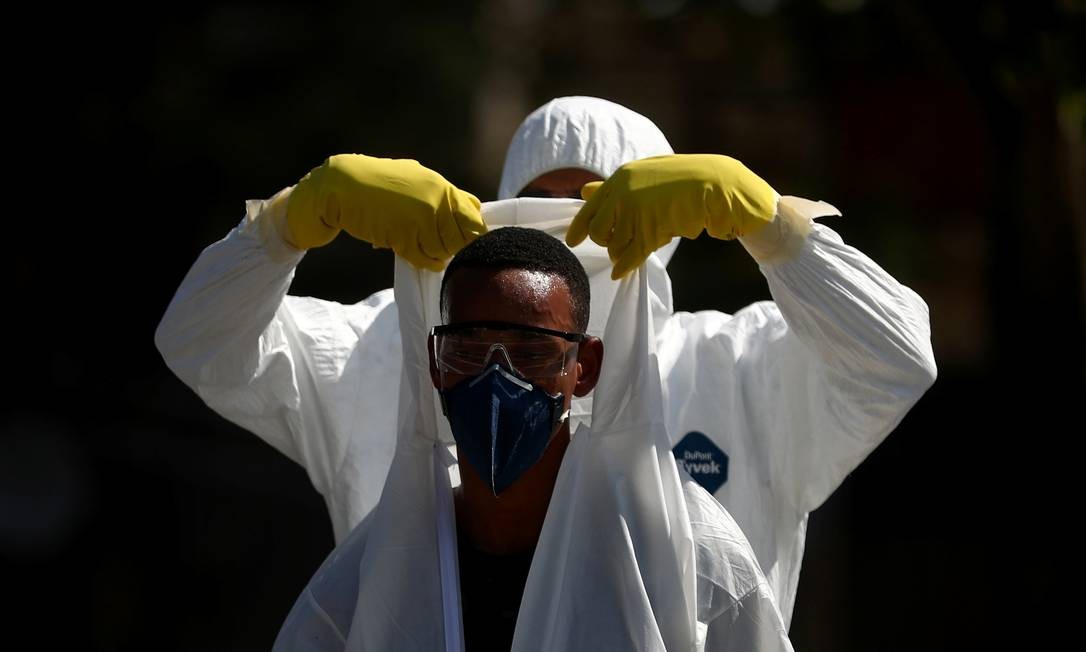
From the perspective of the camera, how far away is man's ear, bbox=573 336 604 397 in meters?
2.73

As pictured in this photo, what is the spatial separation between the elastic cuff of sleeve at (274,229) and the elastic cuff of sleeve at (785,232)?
0.83 metres

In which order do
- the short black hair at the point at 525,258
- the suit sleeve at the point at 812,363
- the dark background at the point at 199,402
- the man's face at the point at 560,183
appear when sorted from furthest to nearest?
the dark background at the point at 199,402 → the man's face at the point at 560,183 → the suit sleeve at the point at 812,363 → the short black hair at the point at 525,258

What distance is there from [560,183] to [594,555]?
4.14ft

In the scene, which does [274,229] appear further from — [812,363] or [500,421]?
[812,363]

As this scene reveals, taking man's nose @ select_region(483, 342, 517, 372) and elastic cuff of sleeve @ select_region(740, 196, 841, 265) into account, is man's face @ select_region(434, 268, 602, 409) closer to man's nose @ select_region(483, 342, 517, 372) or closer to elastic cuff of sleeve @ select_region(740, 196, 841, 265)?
man's nose @ select_region(483, 342, 517, 372)

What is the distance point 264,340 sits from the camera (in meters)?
3.12

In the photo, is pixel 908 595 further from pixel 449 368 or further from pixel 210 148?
pixel 449 368

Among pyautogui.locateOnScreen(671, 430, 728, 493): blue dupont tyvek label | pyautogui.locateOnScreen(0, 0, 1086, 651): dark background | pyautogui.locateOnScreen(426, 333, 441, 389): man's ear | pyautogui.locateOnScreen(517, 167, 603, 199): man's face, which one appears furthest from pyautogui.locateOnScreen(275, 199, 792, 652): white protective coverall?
pyautogui.locateOnScreen(0, 0, 1086, 651): dark background

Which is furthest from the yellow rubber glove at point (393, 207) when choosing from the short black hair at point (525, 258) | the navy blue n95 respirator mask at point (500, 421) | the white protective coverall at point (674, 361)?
the navy blue n95 respirator mask at point (500, 421)

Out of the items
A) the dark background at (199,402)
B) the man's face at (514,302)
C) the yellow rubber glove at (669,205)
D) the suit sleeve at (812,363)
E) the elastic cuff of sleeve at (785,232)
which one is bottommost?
the dark background at (199,402)

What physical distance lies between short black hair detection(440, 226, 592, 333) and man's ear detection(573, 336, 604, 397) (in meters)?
0.03

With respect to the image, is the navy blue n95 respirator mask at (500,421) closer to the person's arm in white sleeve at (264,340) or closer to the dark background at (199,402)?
the person's arm in white sleeve at (264,340)

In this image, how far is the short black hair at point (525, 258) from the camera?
2645 mm

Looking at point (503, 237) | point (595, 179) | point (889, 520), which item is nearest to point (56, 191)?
point (889, 520)
